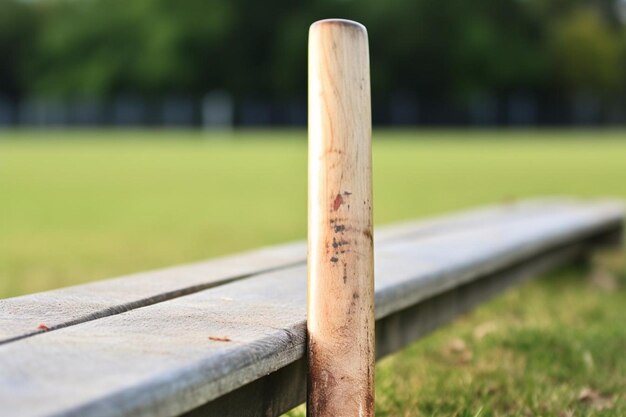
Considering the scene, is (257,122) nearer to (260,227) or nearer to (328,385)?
(260,227)

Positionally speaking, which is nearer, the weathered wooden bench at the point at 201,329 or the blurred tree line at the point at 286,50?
the weathered wooden bench at the point at 201,329

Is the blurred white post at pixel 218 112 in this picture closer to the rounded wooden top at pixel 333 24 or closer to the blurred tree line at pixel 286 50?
the blurred tree line at pixel 286 50

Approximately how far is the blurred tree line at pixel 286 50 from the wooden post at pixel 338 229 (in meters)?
45.2

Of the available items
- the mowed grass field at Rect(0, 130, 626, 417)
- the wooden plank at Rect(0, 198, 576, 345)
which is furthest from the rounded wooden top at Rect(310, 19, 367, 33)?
the mowed grass field at Rect(0, 130, 626, 417)

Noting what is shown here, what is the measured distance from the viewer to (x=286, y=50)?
47438mm

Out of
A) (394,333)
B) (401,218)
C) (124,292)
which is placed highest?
(124,292)

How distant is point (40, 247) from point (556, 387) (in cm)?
414

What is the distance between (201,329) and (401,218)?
6.33 metres

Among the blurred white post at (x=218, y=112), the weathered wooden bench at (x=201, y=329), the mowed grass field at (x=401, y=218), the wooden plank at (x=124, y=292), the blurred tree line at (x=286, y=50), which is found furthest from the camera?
the blurred tree line at (x=286, y=50)

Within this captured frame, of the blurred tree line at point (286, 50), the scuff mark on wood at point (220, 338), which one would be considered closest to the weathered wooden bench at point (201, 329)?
the scuff mark on wood at point (220, 338)

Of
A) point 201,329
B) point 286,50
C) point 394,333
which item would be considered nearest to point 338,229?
point 201,329

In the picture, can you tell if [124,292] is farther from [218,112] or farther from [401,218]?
[218,112]

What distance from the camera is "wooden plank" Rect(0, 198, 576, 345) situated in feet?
4.70

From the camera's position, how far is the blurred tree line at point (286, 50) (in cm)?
4706
